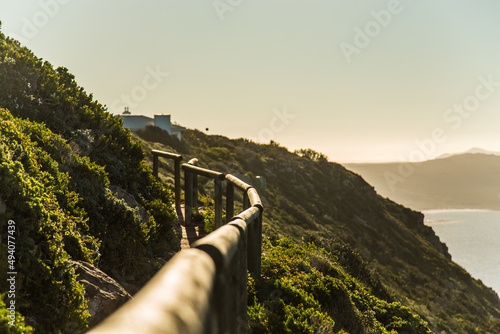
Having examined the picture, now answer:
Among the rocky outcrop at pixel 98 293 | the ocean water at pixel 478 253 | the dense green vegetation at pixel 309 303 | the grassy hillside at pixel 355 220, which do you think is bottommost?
the rocky outcrop at pixel 98 293

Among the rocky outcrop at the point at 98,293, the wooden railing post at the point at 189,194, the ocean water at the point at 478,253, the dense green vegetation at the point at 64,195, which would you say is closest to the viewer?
the dense green vegetation at the point at 64,195

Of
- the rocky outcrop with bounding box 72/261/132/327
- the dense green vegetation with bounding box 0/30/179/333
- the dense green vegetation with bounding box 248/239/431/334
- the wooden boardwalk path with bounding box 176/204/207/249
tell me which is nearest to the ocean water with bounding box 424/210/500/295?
the dense green vegetation with bounding box 248/239/431/334

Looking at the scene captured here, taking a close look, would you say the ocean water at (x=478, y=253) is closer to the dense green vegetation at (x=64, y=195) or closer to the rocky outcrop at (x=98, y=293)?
the dense green vegetation at (x=64, y=195)

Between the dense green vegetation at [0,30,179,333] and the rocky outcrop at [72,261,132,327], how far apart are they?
0.71 ft

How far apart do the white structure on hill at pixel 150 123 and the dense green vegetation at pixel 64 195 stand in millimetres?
39908

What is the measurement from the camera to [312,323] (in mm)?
5301

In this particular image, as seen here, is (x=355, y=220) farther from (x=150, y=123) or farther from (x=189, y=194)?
(x=189, y=194)

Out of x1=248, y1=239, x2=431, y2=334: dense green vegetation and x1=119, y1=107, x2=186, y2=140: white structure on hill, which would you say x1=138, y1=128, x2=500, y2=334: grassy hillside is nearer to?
x1=119, y1=107, x2=186, y2=140: white structure on hill

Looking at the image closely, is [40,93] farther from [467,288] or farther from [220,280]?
[467,288]

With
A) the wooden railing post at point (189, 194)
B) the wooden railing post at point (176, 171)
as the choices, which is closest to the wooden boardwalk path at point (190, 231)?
Result: the wooden railing post at point (189, 194)

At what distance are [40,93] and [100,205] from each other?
2680 mm

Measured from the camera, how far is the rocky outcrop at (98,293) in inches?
163

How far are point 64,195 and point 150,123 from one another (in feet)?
156

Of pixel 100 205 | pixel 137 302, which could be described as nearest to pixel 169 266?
pixel 137 302
